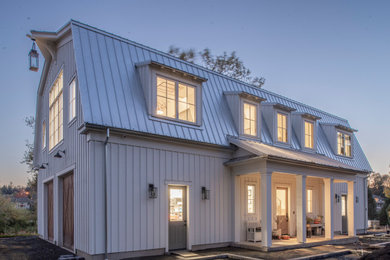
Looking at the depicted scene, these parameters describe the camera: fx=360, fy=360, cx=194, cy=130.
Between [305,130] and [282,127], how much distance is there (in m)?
1.96

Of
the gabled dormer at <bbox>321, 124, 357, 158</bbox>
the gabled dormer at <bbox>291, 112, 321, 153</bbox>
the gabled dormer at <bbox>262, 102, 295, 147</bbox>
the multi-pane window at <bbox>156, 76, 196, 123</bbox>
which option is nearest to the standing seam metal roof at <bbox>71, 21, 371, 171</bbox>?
the multi-pane window at <bbox>156, 76, 196, 123</bbox>

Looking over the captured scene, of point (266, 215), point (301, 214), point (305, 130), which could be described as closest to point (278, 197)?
point (301, 214)

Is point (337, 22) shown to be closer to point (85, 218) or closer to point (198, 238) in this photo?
point (198, 238)

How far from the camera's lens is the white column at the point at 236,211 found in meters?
12.2

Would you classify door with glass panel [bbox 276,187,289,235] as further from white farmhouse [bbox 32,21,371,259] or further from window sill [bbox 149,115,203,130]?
window sill [bbox 149,115,203,130]

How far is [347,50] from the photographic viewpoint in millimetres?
16141

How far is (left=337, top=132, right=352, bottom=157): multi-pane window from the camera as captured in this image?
740 inches

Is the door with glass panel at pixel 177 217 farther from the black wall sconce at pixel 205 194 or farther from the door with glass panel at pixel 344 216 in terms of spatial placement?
the door with glass panel at pixel 344 216

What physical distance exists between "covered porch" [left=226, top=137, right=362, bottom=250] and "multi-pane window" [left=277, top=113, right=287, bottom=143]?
4.56ft

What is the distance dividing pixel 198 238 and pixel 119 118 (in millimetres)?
4513

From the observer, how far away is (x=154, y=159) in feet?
34.3

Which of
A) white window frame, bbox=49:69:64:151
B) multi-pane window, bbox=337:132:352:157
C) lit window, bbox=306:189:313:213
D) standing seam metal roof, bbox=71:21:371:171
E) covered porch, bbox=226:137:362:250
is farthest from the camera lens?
multi-pane window, bbox=337:132:352:157

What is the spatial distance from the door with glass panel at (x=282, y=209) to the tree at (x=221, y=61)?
46.4 feet

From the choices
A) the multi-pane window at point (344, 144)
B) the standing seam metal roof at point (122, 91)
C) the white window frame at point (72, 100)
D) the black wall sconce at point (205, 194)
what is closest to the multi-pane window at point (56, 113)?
the white window frame at point (72, 100)
